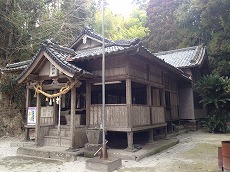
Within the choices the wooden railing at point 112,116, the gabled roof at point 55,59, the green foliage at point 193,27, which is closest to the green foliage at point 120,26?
the green foliage at point 193,27

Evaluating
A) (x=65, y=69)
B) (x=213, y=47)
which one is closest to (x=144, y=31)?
(x=213, y=47)

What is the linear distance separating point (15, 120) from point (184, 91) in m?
14.5

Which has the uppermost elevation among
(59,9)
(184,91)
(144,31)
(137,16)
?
(137,16)

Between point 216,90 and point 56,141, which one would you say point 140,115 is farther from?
point 216,90

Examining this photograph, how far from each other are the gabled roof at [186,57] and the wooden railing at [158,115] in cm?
696

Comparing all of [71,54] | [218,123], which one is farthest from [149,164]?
[218,123]

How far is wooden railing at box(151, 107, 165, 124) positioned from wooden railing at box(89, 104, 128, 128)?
112 inches

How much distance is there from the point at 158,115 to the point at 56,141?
5862mm

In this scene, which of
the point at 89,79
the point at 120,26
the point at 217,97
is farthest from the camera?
the point at 120,26

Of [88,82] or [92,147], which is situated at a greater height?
[88,82]

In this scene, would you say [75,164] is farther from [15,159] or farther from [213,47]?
[213,47]

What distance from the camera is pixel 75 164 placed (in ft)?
25.7

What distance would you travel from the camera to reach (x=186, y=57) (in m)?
20.9

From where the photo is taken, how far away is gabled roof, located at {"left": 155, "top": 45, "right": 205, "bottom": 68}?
18.5 m
